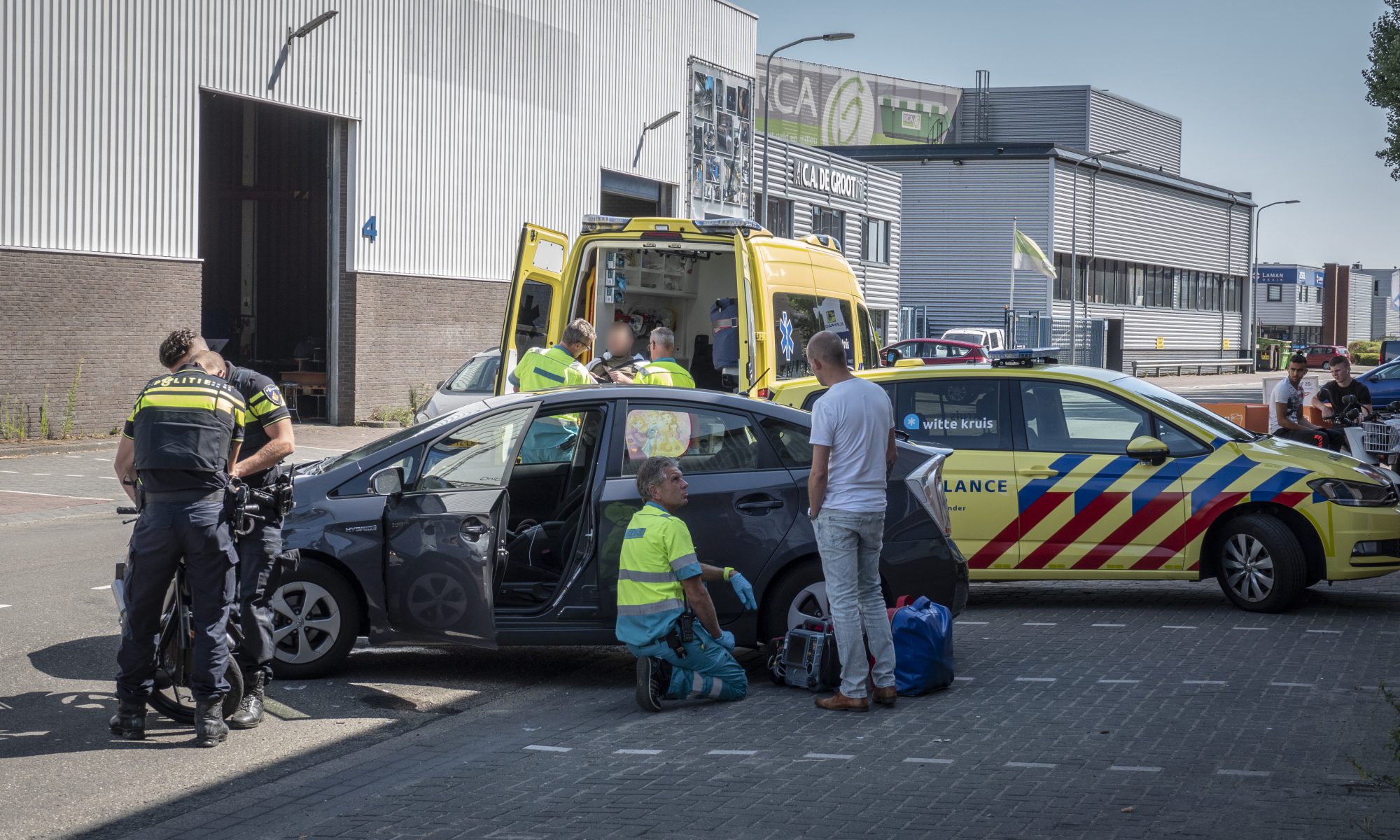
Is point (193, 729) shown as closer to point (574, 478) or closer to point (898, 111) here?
point (574, 478)

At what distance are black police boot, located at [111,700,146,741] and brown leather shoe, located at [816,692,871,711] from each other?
3.05m

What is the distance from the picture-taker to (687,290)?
14.5 m

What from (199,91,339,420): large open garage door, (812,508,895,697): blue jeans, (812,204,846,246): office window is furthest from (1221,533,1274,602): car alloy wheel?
(812,204,846,246): office window

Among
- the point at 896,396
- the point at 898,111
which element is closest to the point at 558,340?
the point at 896,396

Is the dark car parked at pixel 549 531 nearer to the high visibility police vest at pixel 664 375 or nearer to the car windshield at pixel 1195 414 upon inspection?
the high visibility police vest at pixel 664 375

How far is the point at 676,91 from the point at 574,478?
1119 inches

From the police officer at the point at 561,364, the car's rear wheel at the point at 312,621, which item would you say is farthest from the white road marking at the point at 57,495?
the car's rear wheel at the point at 312,621

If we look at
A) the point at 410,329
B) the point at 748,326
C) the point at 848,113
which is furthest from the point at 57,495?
the point at 848,113

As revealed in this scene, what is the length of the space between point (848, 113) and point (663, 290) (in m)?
66.3

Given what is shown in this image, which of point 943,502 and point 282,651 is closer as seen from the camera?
point 282,651

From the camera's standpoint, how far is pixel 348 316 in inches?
1066

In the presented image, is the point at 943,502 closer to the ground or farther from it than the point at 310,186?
closer to the ground

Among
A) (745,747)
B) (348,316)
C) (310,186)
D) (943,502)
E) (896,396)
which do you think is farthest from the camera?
(310,186)

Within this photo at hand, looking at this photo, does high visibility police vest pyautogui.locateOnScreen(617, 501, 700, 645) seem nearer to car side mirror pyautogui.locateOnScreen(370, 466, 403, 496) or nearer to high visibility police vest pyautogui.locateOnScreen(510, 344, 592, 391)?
car side mirror pyautogui.locateOnScreen(370, 466, 403, 496)
